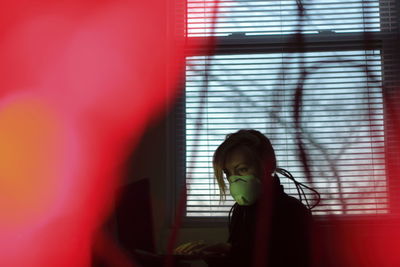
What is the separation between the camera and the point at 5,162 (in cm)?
158

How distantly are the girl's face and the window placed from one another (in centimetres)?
39

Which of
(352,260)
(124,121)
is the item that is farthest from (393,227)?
(124,121)

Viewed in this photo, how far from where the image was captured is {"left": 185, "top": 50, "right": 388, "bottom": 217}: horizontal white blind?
171 centimetres

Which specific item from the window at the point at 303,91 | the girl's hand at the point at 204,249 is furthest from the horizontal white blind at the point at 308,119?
the girl's hand at the point at 204,249

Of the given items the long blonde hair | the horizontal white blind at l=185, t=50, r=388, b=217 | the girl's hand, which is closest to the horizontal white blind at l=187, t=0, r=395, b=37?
the horizontal white blind at l=185, t=50, r=388, b=217

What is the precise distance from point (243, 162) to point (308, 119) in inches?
20.3

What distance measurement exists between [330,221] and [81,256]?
967mm

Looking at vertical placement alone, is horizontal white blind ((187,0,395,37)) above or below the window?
above

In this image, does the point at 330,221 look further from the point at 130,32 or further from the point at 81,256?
the point at 130,32

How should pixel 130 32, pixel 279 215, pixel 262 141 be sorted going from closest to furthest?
pixel 279 215
pixel 262 141
pixel 130 32

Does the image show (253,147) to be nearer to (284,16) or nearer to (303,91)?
(303,91)

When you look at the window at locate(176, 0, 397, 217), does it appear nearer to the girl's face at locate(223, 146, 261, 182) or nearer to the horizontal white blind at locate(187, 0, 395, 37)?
the horizontal white blind at locate(187, 0, 395, 37)

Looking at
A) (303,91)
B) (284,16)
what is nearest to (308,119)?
(303,91)

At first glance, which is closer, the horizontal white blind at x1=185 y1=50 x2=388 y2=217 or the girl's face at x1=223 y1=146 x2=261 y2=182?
the girl's face at x1=223 y1=146 x2=261 y2=182
